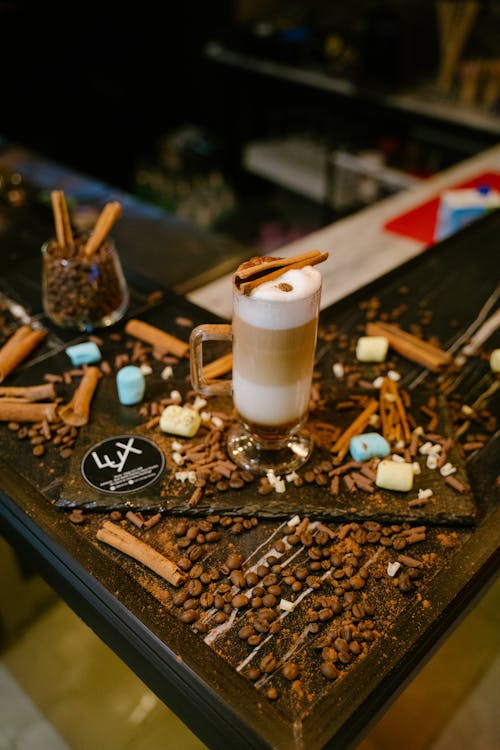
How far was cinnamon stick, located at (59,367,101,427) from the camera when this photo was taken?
1347 mm

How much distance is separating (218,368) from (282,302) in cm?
45

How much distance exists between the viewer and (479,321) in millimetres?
1673

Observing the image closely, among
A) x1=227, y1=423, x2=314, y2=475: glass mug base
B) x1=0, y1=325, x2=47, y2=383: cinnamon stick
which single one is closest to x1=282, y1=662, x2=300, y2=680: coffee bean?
x1=227, y1=423, x2=314, y2=475: glass mug base

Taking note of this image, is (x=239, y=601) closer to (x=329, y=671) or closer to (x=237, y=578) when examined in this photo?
(x=237, y=578)

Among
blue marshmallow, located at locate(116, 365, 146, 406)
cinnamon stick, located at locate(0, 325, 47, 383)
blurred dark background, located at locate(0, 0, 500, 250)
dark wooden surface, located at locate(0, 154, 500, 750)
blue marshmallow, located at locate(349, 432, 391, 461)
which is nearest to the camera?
dark wooden surface, located at locate(0, 154, 500, 750)

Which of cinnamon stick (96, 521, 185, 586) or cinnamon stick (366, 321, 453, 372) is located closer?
cinnamon stick (96, 521, 185, 586)

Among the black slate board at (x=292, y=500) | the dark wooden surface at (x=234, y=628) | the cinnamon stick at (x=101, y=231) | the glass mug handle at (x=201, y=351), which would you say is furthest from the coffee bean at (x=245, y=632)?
the cinnamon stick at (x=101, y=231)

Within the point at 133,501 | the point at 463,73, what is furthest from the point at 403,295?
the point at 463,73

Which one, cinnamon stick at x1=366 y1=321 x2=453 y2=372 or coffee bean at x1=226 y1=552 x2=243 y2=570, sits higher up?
cinnamon stick at x1=366 y1=321 x2=453 y2=372

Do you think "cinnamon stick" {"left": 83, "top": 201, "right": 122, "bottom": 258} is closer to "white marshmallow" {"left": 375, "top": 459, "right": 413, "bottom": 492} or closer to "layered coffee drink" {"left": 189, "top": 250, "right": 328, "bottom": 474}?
"layered coffee drink" {"left": 189, "top": 250, "right": 328, "bottom": 474}

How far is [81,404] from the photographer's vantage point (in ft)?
4.47

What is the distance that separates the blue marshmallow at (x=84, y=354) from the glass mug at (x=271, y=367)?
38cm

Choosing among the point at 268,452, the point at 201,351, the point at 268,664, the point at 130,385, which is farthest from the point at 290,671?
the point at 130,385

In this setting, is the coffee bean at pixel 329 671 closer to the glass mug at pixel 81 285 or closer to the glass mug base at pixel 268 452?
the glass mug base at pixel 268 452
